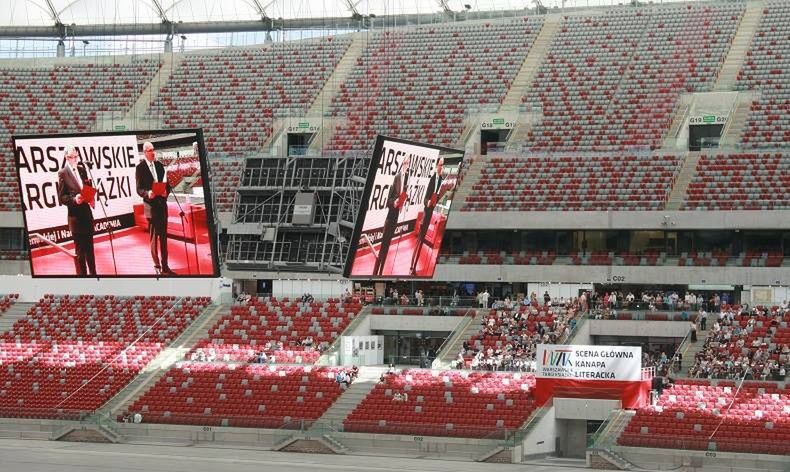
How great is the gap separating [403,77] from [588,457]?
3470 centimetres

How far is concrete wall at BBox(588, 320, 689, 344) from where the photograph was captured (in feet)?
167

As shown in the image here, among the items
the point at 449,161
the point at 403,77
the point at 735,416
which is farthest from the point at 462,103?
the point at 735,416

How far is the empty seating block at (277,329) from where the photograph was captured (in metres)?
53.4

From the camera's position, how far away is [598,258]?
5759cm

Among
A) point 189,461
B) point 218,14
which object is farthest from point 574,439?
point 218,14

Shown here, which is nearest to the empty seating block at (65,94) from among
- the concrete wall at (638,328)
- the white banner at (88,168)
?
the white banner at (88,168)

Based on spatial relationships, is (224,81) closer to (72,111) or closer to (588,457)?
(72,111)

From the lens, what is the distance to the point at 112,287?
6106cm

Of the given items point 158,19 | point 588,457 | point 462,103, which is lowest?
point 588,457

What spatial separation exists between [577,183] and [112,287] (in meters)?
20.2

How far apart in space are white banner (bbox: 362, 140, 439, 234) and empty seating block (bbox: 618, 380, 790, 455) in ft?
30.0

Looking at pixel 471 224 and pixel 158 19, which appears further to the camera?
pixel 158 19

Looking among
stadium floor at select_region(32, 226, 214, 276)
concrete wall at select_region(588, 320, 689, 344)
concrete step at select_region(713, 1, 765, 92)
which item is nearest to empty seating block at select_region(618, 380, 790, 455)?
concrete wall at select_region(588, 320, 689, 344)

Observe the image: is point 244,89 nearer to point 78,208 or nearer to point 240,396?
point 240,396
